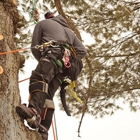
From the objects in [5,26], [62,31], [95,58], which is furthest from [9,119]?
[95,58]

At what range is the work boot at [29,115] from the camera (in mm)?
1736

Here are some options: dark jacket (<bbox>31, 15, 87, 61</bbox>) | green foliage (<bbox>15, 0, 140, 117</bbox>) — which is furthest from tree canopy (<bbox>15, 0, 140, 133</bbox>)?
dark jacket (<bbox>31, 15, 87, 61</bbox>)

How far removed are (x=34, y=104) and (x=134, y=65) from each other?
4.31 meters

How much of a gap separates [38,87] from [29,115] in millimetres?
312

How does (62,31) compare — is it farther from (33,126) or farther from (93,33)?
(93,33)

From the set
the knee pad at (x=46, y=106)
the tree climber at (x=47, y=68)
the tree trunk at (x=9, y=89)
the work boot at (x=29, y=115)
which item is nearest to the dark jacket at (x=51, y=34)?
the tree climber at (x=47, y=68)

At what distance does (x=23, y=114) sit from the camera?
68.7 inches

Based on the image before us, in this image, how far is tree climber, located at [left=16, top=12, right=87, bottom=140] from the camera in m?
1.97

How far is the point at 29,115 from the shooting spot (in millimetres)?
1793

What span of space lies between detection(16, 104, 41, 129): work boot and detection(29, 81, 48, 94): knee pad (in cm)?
20

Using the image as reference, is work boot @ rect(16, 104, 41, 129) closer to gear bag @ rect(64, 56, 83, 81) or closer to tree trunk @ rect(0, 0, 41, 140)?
tree trunk @ rect(0, 0, 41, 140)

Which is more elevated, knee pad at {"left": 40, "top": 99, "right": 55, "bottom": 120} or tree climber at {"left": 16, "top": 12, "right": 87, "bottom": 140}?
tree climber at {"left": 16, "top": 12, "right": 87, "bottom": 140}

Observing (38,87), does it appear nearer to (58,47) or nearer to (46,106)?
(46,106)

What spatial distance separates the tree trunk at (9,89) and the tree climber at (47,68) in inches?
3.0
